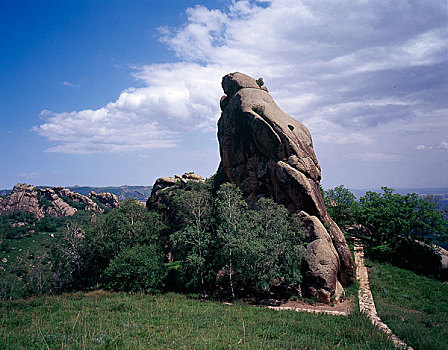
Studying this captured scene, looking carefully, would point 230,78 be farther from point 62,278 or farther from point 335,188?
point 62,278

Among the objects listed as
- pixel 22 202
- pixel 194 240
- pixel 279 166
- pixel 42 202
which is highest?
pixel 279 166

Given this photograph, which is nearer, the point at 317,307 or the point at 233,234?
the point at 317,307

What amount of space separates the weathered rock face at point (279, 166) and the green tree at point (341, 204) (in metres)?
16.4

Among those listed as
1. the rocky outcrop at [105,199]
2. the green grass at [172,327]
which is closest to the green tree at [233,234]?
the green grass at [172,327]

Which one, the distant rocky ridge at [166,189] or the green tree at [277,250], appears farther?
the distant rocky ridge at [166,189]

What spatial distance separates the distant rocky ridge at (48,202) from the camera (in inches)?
5551

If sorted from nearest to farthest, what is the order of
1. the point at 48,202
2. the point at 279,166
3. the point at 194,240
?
the point at 194,240 < the point at 279,166 < the point at 48,202

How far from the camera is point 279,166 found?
107ft

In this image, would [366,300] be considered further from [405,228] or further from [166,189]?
[166,189]

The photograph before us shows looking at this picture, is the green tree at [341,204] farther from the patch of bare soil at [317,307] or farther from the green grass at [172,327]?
the green grass at [172,327]

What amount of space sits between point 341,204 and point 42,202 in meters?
160

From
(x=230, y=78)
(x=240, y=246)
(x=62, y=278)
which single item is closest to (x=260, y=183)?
(x=240, y=246)

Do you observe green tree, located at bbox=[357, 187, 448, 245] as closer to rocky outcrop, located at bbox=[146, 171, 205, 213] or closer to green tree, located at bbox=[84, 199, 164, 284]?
rocky outcrop, located at bbox=[146, 171, 205, 213]

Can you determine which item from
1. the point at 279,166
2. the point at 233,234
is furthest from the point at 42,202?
the point at 279,166
